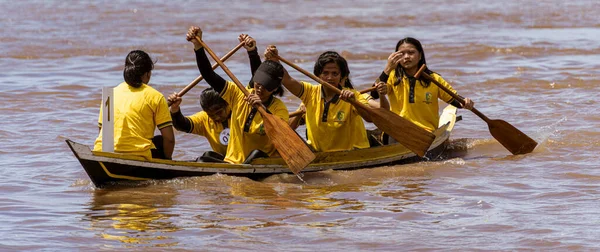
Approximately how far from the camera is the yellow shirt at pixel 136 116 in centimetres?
763

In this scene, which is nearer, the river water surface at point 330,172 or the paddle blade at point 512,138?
the river water surface at point 330,172

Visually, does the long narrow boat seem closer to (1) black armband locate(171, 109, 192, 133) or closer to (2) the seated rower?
(2) the seated rower

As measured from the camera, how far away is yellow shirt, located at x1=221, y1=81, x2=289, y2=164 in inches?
319

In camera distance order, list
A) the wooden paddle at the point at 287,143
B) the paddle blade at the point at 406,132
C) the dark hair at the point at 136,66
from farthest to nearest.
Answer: the paddle blade at the point at 406,132 → the wooden paddle at the point at 287,143 → the dark hair at the point at 136,66

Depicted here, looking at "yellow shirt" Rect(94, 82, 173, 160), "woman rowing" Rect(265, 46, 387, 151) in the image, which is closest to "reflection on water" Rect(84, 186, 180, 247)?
"yellow shirt" Rect(94, 82, 173, 160)

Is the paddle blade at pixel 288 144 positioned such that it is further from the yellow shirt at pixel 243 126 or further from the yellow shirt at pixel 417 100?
the yellow shirt at pixel 417 100

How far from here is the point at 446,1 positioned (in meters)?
25.4

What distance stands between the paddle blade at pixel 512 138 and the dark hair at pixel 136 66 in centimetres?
363

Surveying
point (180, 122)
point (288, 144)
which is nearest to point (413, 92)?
point (288, 144)

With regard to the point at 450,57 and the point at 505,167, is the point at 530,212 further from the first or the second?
the point at 450,57

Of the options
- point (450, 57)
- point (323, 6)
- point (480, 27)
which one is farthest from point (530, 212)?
point (323, 6)

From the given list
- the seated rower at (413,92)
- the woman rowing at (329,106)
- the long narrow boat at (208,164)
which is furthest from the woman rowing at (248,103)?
the seated rower at (413,92)

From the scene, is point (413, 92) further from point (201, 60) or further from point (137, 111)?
point (137, 111)

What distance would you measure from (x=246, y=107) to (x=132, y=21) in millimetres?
14152
